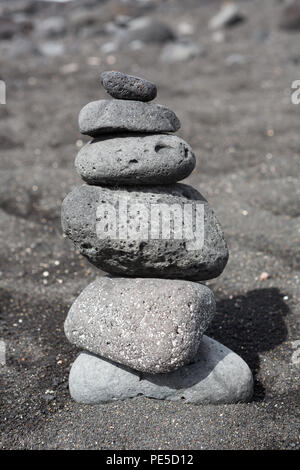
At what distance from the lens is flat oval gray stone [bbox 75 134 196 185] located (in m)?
4.56

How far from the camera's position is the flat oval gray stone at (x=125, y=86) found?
15.3 feet

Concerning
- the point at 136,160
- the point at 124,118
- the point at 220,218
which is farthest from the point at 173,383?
the point at 220,218

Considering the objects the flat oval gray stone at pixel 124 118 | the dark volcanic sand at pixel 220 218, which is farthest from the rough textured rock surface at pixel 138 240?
the dark volcanic sand at pixel 220 218

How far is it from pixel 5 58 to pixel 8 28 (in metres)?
3.93

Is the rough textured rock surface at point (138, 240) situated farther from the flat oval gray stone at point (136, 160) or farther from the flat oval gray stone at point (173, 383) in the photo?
the flat oval gray stone at point (173, 383)

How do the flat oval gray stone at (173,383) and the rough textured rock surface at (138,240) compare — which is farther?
the flat oval gray stone at (173,383)

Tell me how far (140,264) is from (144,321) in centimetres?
50

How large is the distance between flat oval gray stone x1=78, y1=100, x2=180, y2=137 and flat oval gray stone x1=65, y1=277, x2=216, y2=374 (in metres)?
1.36

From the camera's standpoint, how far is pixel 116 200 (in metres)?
4.65

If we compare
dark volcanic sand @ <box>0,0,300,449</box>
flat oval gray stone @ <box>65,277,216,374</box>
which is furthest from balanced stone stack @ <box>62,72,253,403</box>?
dark volcanic sand @ <box>0,0,300,449</box>

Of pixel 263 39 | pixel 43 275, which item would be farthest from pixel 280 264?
pixel 263 39

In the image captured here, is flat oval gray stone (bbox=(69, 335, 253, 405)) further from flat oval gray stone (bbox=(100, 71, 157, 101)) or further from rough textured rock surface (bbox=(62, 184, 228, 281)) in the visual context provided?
flat oval gray stone (bbox=(100, 71, 157, 101))

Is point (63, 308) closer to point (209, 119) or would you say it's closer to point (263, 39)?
point (209, 119)

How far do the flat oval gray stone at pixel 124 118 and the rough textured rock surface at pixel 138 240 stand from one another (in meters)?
0.52
